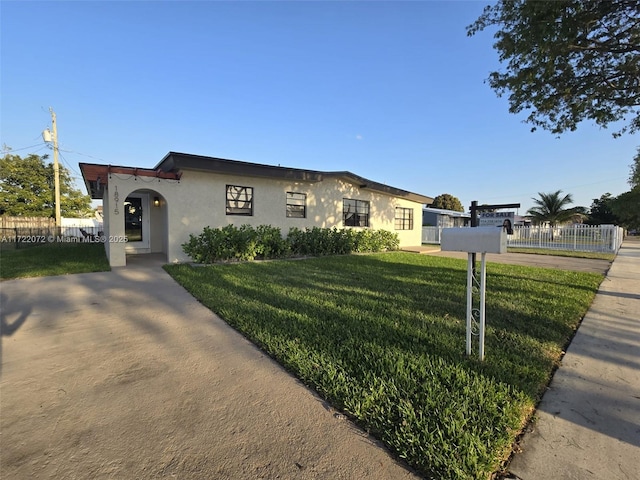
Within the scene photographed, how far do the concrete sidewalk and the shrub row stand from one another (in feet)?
27.0

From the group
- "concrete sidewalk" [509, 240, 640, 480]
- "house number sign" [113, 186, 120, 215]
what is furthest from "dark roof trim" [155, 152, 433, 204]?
"concrete sidewalk" [509, 240, 640, 480]

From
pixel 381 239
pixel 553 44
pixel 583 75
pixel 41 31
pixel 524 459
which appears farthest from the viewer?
pixel 381 239

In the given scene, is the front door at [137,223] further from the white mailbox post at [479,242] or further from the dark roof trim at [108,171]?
the white mailbox post at [479,242]

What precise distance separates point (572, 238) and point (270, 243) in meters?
16.8

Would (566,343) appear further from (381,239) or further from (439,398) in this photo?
(381,239)

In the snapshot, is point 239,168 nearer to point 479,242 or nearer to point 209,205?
point 209,205

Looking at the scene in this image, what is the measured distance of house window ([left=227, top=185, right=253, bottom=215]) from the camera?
1059cm

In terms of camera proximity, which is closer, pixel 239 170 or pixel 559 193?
pixel 239 170

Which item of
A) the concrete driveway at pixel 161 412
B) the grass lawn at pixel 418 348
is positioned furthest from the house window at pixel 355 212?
the concrete driveway at pixel 161 412

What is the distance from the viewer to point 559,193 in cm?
2438

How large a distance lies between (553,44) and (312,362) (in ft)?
22.8

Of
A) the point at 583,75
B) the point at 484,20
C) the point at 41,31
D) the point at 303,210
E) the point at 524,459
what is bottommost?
the point at 524,459

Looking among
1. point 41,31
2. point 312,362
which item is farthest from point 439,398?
point 41,31

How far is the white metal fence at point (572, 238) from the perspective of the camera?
50.6 ft
